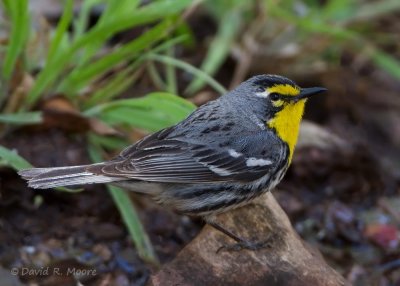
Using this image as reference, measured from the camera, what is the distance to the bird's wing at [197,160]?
4312 mm

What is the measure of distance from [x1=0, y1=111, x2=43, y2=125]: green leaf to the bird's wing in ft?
2.19

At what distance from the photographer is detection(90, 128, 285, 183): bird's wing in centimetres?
431

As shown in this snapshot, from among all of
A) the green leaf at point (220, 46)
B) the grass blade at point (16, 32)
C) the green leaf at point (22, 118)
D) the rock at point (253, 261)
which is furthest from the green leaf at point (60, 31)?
the rock at point (253, 261)

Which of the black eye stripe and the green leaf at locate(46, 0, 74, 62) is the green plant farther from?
the black eye stripe

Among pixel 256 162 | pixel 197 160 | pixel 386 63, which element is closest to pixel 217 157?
pixel 197 160

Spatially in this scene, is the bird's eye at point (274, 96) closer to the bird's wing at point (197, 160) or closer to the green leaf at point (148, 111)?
the bird's wing at point (197, 160)

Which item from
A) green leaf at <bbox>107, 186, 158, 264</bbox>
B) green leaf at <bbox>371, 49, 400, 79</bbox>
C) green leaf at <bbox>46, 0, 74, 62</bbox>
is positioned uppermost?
green leaf at <bbox>46, 0, 74, 62</bbox>

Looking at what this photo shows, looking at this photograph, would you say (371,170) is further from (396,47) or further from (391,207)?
(396,47)

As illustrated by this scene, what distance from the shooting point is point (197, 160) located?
14.4 feet

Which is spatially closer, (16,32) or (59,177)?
(59,177)

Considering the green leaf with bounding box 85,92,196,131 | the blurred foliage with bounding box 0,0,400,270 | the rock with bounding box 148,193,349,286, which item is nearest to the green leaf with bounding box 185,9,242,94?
the blurred foliage with bounding box 0,0,400,270

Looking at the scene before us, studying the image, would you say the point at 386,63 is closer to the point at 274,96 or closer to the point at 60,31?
the point at 274,96

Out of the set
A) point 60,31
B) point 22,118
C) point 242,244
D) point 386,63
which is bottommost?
point 386,63

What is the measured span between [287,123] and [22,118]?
4.89 ft
